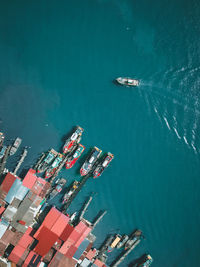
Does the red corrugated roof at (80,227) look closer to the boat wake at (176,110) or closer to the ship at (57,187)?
the ship at (57,187)

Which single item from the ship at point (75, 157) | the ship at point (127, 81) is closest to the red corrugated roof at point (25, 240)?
the ship at point (75, 157)

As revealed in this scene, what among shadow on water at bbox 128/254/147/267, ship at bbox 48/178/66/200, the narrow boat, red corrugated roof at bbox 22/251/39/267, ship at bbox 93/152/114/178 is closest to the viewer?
red corrugated roof at bbox 22/251/39/267

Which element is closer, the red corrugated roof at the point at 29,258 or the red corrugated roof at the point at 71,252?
the red corrugated roof at the point at 29,258

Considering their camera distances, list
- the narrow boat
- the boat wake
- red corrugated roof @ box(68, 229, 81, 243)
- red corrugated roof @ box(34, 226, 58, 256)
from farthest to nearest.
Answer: the boat wake < the narrow boat < red corrugated roof @ box(68, 229, 81, 243) < red corrugated roof @ box(34, 226, 58, 256)

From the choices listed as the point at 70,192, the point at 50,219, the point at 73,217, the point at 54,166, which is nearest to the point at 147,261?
the point at 73,217

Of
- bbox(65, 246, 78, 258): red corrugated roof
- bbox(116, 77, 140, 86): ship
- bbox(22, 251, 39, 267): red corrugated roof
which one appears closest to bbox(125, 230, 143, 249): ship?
bbox(65, 246, 78, 258): red corrugated roof

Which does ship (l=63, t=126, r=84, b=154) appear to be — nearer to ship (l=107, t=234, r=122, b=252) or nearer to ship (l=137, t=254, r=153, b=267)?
ship (l=107, t=234, r=122, b=252)

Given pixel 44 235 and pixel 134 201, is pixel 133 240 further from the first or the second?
pixel 44 235
